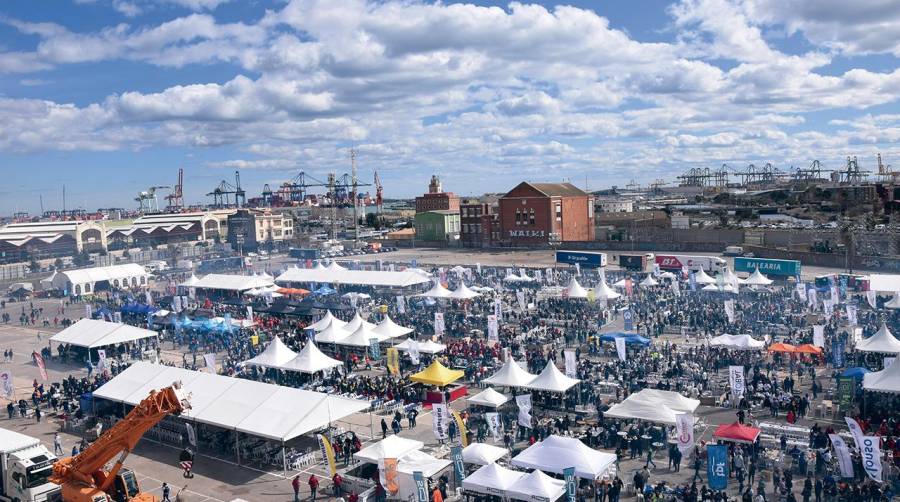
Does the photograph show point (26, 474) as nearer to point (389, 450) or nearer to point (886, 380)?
point (389, 450)

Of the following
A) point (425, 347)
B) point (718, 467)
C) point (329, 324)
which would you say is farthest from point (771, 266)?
point (718, 467)

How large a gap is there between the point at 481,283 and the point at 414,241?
116 feet

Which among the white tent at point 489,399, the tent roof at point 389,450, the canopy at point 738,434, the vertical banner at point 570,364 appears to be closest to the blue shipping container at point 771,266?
the vertical banner at point 570,364

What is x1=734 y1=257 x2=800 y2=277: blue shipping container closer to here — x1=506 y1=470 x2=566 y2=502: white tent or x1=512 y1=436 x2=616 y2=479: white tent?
x1=512 y1=436 x2=616 y2=479: white tent

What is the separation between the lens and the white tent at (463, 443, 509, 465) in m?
15.0

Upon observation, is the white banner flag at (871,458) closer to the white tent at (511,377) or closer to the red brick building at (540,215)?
the white tent at (511,377)

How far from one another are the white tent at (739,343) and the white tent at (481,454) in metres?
11.8

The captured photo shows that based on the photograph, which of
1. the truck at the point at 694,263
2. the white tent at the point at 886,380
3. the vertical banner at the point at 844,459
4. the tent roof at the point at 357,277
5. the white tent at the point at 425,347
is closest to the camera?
the vertical banner at the point at 844,459

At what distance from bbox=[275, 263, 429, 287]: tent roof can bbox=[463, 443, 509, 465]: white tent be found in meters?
25.4

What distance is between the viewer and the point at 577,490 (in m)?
14.3

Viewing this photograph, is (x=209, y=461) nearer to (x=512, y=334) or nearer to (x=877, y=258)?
(x=512, y=334)

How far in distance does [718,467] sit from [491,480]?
4.46 meters

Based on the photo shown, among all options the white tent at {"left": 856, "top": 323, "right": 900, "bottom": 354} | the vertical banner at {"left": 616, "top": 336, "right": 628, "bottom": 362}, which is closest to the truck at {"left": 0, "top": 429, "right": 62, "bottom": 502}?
the vertical banner at {"left": 616, "top": 336, "right": 628, "bottom": 362}

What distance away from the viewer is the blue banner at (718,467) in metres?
13.4
